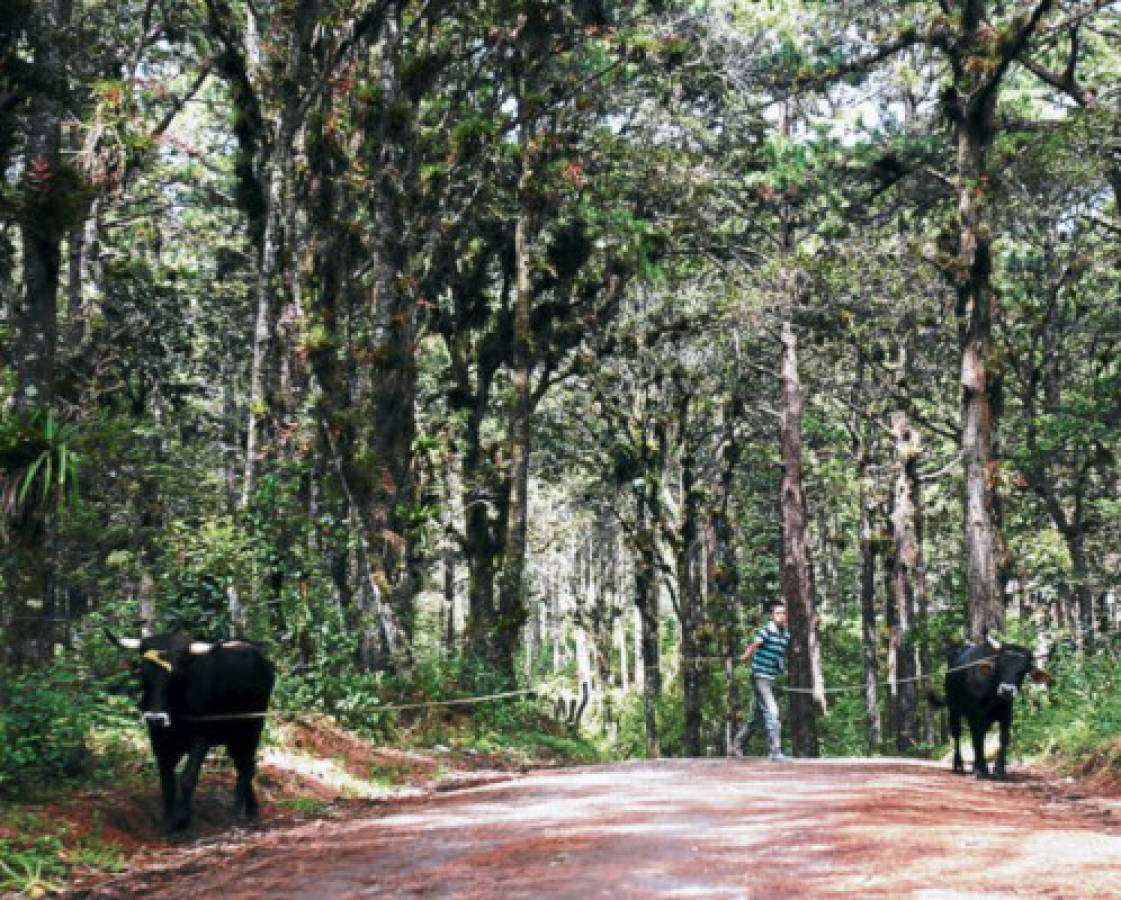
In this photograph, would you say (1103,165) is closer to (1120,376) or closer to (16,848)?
(1120,376)

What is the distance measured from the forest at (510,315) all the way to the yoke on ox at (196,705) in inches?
30.8

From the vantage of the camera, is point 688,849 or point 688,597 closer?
point 688,849

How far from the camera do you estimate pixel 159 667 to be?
32.9 feet

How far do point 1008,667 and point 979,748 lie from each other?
4.31ft

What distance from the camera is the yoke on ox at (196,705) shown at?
996cm

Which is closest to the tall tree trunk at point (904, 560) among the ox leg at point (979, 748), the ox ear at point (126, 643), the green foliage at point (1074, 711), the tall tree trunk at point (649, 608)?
the tall tree trunk at point (649, 608)

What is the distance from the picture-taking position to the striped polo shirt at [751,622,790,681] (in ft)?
53.2

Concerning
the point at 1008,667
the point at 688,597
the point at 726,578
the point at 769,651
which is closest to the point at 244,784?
the point at 769,651

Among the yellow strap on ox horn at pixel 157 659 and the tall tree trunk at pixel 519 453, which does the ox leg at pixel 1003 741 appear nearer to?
the tall tree trunk at pixel 519 453

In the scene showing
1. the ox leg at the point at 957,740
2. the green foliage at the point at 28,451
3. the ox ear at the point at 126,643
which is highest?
the green foliage at the point at 28,451

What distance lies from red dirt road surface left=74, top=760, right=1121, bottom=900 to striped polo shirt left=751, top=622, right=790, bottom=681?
4.69 meters

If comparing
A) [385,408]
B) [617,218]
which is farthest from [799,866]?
[617,218]

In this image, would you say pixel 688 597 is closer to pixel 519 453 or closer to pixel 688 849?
pixel 519 453

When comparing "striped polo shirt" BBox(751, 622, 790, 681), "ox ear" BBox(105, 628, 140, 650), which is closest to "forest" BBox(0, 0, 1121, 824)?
"ox ear" BBox(105, 628, 140, 650)
